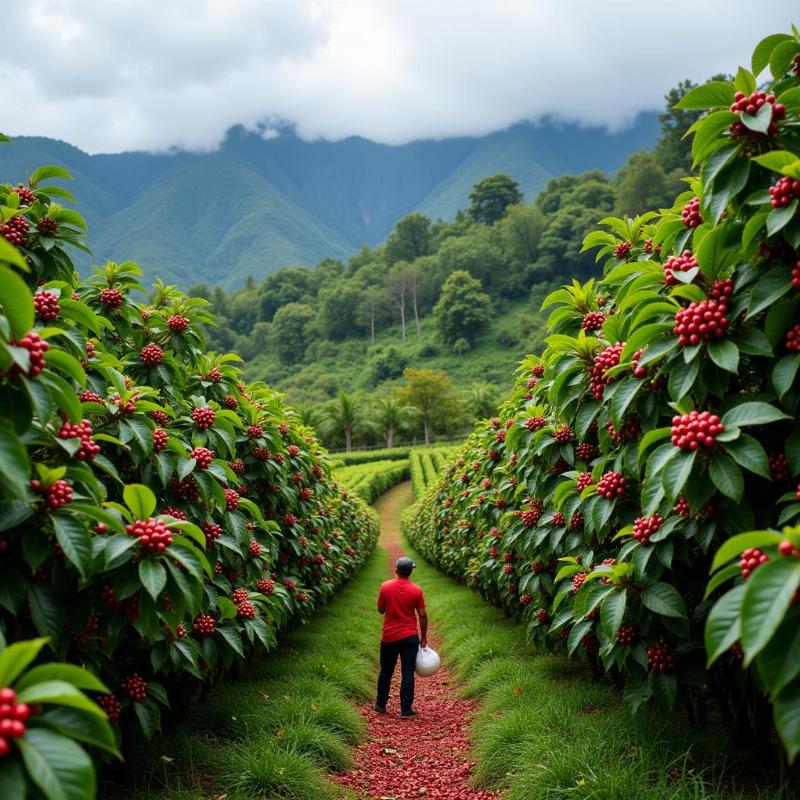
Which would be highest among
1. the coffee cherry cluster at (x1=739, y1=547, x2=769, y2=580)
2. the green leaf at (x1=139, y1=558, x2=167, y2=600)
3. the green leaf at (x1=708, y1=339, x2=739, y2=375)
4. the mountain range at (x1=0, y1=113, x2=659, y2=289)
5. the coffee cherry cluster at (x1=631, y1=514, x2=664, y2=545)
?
the mountain range at (x1=0, y1=113, x2=659, y2=289)

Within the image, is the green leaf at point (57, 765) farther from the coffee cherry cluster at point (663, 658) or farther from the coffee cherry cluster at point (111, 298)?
the coffee cherry cluster at point (111, 298)

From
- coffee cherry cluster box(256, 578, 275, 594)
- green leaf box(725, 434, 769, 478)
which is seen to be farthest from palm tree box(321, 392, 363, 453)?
green leaf box(725, 434, 769, 478)

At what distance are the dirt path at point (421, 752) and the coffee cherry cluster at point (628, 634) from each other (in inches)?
54.3

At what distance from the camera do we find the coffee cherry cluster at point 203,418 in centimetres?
346

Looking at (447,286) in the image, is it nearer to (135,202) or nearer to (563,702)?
(563,702)

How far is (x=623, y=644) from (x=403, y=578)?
2741 millimetres

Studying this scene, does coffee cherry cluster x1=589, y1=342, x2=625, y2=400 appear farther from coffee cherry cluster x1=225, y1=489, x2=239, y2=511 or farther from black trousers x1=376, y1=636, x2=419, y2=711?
black trousers x1=376, y1=636, x2=419, y2=711

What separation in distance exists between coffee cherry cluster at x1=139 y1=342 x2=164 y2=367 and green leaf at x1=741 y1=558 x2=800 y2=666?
3.42 metres

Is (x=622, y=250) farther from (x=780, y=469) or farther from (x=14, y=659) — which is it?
(x=14, y=659)

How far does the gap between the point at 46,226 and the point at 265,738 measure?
3.23 meters

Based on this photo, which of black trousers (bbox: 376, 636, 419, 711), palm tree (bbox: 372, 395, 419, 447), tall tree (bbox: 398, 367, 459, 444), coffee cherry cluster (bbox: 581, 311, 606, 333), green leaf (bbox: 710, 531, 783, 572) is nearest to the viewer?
Result: green leaf (bbox: 710, 531, 783, 572)

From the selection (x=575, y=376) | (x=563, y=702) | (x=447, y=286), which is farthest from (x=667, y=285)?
(x=447, y=286)

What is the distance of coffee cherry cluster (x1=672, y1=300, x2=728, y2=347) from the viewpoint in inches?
83.7

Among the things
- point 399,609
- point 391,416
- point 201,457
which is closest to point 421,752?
point 399,609
